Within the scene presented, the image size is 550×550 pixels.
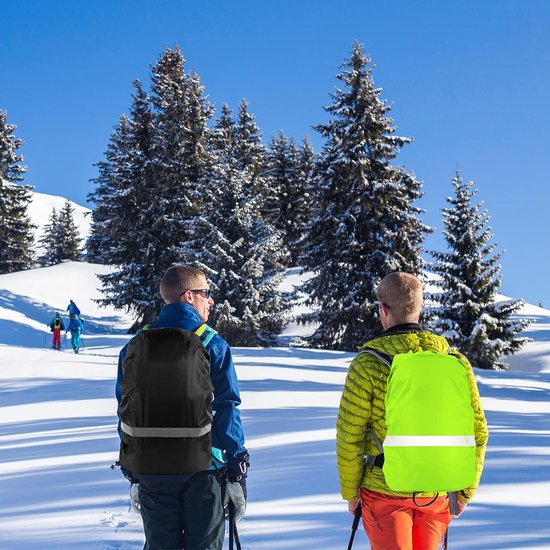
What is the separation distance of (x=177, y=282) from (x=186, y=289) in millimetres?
66

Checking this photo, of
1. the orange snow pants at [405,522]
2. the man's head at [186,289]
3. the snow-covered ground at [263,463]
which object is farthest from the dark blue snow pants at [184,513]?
the snow-covered ground at [263,463]

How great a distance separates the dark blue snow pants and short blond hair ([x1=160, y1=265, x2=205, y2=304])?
0.94 m

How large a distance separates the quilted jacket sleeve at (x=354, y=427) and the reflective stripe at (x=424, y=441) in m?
0.16

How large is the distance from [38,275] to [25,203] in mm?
15403

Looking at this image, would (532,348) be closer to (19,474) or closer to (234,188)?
(234,188)

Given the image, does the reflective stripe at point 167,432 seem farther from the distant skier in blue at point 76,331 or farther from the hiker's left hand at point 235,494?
Result: the distant skier in blue at point 76,331

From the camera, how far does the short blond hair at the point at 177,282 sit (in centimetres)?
339

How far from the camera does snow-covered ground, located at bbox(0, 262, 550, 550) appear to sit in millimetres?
4973

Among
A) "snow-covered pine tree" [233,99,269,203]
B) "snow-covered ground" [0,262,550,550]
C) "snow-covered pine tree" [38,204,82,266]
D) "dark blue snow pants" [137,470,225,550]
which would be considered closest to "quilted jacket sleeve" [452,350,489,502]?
"dark blue snow pants" [137,470,225,550]

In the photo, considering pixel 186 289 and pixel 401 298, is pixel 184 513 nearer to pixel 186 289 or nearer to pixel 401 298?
pixel 186 289

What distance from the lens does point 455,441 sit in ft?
9.05

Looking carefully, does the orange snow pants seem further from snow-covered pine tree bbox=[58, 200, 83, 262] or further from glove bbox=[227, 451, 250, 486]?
snow-covered pine tree bbox=[58, 200, 83, 262]

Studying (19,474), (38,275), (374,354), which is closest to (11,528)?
(19,474)

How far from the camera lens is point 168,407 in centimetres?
297
